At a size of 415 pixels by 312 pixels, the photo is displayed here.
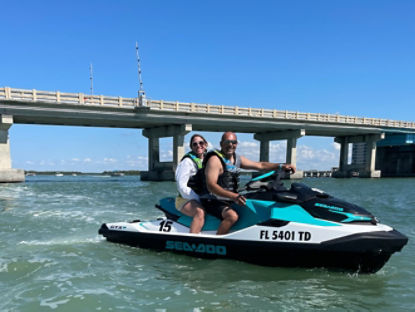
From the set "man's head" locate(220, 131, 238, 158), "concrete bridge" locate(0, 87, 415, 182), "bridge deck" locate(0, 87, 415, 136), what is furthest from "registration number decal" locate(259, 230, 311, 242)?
"bridge deck" locate(0, 87, 415, 136)

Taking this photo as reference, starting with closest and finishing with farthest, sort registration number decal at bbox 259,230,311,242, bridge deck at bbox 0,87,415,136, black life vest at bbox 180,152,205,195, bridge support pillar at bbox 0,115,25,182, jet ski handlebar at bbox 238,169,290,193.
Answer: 1. registration number decal at bbox 259,230,311,242
2. jet ski handlebar at bbox 238,169,290,193
3. black life vest at bbox 180,152,205,195
4. bridge support pillar at bbox 0,115,25,182
5. bridge deck at bbox 0,87,415,136

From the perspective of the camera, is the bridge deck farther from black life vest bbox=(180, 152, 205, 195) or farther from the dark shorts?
the dark shorts

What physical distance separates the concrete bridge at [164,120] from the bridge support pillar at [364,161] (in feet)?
0.51

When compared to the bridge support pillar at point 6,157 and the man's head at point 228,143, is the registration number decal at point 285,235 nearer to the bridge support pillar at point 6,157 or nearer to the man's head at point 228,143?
the man's head at point 228,143

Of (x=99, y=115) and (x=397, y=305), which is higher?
(x=99, y=115)

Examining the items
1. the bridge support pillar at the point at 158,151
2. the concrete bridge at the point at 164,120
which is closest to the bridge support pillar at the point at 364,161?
the concrete bridge at the point at 164,120

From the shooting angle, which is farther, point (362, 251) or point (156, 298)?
point (362, 251)

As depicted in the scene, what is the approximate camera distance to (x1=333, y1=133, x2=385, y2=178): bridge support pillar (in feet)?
172

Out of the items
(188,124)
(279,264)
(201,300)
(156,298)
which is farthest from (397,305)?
(188,124)

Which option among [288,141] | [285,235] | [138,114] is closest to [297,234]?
[285,235]

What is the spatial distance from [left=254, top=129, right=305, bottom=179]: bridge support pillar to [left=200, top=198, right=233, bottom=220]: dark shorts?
1595 inches

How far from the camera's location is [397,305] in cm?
352

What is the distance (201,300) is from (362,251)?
79.8 inches

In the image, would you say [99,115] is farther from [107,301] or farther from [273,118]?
[107,301]
